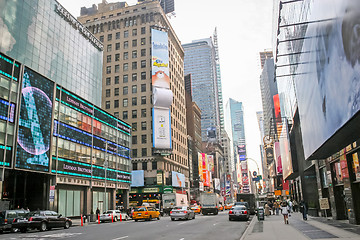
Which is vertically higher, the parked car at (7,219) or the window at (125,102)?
the window at (125,102)

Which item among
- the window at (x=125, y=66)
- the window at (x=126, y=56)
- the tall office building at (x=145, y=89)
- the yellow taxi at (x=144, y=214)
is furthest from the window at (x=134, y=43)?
the yellow taxi at (x=144, y=214)

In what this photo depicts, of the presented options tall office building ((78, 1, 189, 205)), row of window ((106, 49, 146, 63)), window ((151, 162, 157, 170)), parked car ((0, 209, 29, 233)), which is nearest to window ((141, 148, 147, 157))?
tall office building ((78, 1, 189, 205))

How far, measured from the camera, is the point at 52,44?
56406 millimetres

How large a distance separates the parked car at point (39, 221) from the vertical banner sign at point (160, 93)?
167ft

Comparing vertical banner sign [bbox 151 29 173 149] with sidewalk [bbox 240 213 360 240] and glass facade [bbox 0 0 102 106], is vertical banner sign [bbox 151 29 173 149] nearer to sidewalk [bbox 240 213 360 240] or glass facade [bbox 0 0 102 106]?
glass facade [bbox 0 0 102 106]

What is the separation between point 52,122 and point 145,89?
146ft

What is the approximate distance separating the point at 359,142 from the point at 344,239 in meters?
5.79

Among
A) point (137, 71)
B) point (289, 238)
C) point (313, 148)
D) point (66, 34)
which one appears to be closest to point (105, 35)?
point (137, 71)

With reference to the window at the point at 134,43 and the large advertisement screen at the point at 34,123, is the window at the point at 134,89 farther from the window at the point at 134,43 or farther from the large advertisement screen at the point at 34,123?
the large advertisement screen at the point at 34,123

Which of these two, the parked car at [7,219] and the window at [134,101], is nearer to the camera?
the parked car at [7,219]

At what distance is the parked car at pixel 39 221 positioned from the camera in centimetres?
2386

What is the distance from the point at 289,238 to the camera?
15.1 m

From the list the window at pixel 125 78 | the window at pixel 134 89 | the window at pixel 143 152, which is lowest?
the window at pixel 143 152

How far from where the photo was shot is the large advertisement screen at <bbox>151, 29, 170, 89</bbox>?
81.1 m
